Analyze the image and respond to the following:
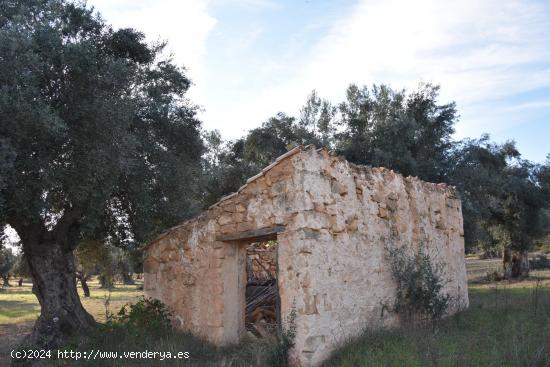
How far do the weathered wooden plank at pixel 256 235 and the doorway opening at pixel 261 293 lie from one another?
275 millimetres

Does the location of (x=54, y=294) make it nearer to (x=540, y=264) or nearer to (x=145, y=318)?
(x=145, y=318)

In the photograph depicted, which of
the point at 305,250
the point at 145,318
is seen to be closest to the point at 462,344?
the point at 305,250

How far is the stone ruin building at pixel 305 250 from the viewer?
684 centimetres

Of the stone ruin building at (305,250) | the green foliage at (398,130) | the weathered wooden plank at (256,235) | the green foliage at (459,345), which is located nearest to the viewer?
the green foliage at (459,345)

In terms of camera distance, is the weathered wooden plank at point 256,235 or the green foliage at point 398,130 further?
the green foliage at point 398,130

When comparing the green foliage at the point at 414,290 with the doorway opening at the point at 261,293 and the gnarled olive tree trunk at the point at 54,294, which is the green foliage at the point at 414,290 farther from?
the gnarled olive tree trunk at the point at 54,294

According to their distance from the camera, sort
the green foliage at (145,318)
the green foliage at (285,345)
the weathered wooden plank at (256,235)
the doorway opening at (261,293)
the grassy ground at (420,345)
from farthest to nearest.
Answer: the doorway opening at (261,293) → the green foliage at (145,318) → the weathered wooden plank at (256,235) → the green foliage at (285,345) → the grassy ground at (420,345)

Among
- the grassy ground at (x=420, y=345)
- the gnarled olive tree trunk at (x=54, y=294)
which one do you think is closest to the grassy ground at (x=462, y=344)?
the grassy ground at (x=420, y=345)


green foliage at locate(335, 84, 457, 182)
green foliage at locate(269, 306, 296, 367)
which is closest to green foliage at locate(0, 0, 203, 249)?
green foliage at locate(269, 306, 296, 367)

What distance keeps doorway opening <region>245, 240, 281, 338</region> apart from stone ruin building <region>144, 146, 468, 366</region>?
5 cm

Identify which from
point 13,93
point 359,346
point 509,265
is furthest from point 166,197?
point 509,265

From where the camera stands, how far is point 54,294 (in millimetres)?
9414

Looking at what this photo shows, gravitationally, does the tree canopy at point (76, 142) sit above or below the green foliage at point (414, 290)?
above

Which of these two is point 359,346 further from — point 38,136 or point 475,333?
point 38,136
